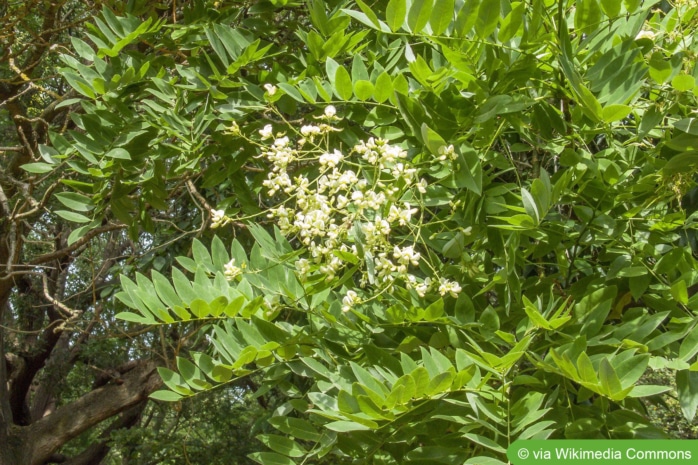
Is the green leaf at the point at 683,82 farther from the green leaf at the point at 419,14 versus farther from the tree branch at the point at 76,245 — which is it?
the tree branch at the point at 76,245

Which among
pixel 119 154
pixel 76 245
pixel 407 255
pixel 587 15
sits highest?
pixel 587 15

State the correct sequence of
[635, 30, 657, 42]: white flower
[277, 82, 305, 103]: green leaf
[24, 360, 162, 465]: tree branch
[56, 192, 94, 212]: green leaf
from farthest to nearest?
[24, 360, 162, 465]: tree branch
[56, 192, 94, 212]: green leaf
[277, 82, 305, 103]: green leaf
[635, 30, 657, 42]: white flower

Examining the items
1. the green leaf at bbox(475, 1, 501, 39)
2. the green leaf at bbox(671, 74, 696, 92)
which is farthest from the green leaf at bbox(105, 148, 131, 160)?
the green leaf at bbox(671, 74, 696, 92)

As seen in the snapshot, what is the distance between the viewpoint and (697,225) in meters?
1.03

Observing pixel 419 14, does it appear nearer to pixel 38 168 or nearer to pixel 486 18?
pixel 486 18

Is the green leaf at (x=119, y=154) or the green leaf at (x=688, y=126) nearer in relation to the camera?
the green leaf at (x=688, y=126)

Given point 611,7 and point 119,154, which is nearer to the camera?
point 611,7

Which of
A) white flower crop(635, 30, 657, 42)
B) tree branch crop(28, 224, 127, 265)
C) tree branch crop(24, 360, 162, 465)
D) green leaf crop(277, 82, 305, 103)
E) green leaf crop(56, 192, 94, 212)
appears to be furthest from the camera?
tree branch crop(24, 360, 162, 465)

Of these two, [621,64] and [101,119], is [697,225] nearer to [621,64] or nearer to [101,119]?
[621,64]

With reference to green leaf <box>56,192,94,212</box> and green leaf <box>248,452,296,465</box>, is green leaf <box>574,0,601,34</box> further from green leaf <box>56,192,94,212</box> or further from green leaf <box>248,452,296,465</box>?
green leaf <box>56,192,94,212</box>

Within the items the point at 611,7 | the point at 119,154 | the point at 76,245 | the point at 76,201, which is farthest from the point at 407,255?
the point at 76,245

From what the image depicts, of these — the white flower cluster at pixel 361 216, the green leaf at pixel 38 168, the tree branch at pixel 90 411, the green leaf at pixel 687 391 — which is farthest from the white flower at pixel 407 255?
the tree branch at pixel 90 411

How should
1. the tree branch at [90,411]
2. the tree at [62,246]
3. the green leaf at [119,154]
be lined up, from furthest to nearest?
the tree branch at [90,411]
the tree at [62,246]
the green leaf at [119,154]

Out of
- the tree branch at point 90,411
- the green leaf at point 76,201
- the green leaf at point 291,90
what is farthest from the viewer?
the tree branch at point 90,411
